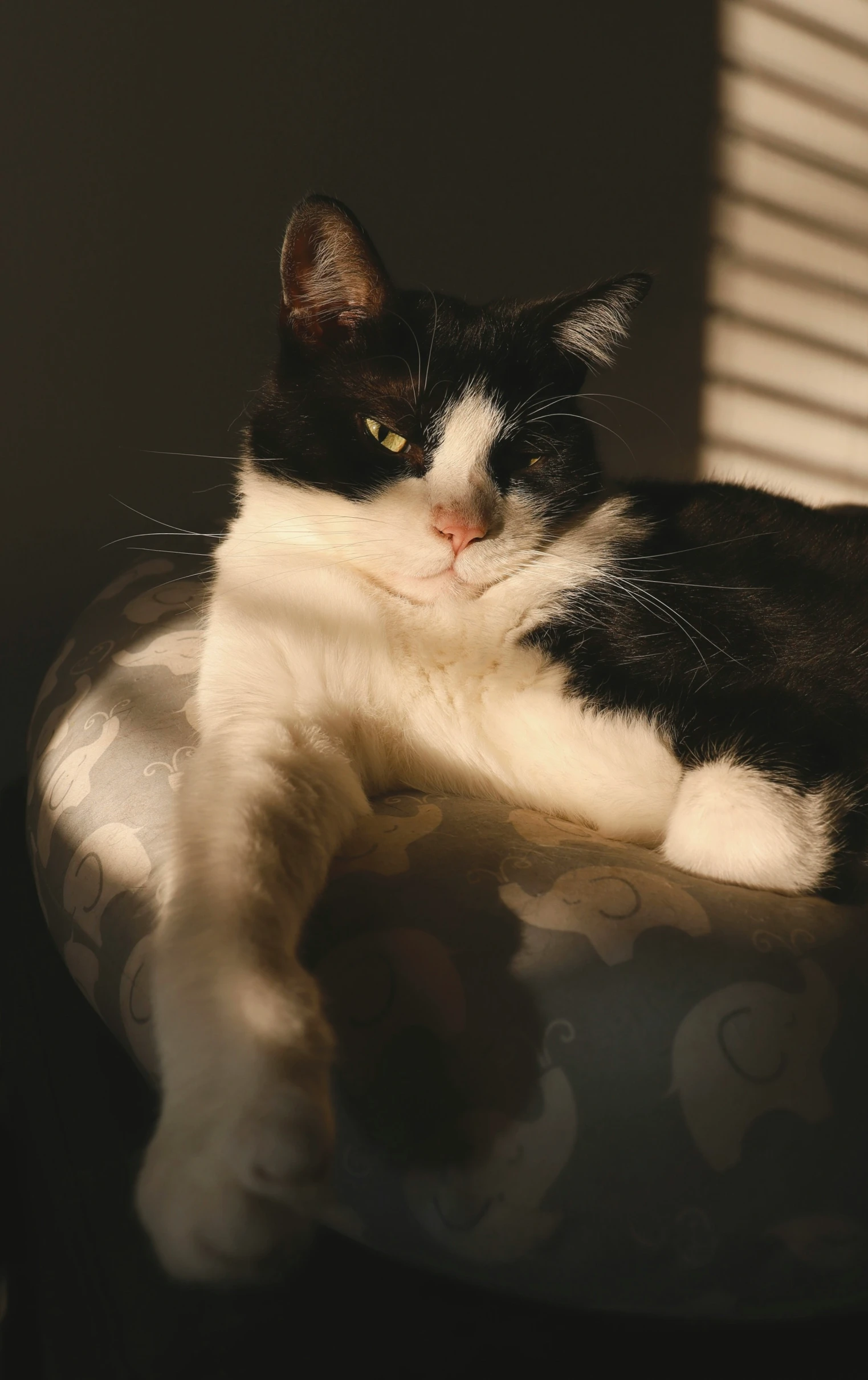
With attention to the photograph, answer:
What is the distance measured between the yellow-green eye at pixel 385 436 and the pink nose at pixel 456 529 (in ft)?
0.38

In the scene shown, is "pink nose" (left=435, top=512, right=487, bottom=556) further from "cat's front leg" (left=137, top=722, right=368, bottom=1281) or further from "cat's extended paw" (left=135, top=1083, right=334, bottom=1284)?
"cat's extended paw" (left=135, top=1083, right=334, bottom=1284)

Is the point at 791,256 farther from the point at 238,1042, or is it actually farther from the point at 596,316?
the point at 238,1042

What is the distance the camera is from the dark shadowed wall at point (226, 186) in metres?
1.51

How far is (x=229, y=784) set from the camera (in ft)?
2.53

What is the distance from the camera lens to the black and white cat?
81 centimetres

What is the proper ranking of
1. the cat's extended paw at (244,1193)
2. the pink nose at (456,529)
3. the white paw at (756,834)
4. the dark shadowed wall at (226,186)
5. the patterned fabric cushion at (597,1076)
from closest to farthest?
the cat's extended paw at (244,1193), the patterned fabric cushion at (597,1076), the white paw at (756,834), the pink nose at (456,529), the dark shadowed wall at (226,186)

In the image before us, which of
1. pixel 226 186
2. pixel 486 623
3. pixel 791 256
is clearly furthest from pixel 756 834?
pixel 791 256

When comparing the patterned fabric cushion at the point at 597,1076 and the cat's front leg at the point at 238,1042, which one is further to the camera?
the patterned fabric cushion at the point at 597,1076

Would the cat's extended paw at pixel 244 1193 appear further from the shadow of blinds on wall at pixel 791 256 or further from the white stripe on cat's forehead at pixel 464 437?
the shadow of blinds on wall at pixel 791 256

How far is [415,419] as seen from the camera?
0.96m

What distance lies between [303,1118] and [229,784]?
323 millimetres

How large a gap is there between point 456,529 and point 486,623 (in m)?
0.12

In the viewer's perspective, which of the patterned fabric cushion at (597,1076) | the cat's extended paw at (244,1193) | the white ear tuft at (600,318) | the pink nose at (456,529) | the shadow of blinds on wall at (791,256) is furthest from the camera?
the shadow of blinds on wall at (791,256)

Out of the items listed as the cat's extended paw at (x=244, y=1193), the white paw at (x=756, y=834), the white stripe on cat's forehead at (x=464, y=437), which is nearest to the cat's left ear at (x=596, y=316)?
the white stripe on cat's forehead at (x=464, y=437)
